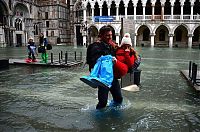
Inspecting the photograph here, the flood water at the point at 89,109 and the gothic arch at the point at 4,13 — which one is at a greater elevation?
the gothic arch at the point at 4,13

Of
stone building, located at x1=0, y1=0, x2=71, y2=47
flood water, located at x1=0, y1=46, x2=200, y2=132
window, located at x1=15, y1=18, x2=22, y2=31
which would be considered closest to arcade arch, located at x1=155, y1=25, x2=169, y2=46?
stone building, located at x1=0, y1=0, x2=71, y2=47

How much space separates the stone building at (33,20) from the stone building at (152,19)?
947 centimetres

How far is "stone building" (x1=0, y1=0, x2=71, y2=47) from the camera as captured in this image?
158 feet

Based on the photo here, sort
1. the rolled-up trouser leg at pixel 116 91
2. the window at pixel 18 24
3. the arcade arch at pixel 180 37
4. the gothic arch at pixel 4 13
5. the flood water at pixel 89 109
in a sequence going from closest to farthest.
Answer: the flood water at pixel 89 109 < the rolled-up trouser leg at pixel 116 91 < the gothic arch at pixel 4 13 < the arcade arch at pixel 180 37 < the window at pixel 18 24

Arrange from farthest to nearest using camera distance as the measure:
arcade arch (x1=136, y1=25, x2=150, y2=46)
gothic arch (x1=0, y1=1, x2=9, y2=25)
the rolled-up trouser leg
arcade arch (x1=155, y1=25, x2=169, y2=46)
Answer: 1. arcade arch (x1=136, y1=25, x2=150, y2=46)
2. arcade arch (x1=155, y1=25, x2=169, y2=46)
3. gothic arch (x1=0, y1=1, x2=9, y2=25)
4. the rolled-up trouser leg

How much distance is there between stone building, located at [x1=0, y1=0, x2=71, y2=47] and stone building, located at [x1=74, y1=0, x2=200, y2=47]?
947 cm

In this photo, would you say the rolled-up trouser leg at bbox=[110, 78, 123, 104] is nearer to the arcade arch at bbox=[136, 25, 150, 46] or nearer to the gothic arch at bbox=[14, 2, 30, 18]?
the arcade arch at bbox=[136, 25, 150, 46]

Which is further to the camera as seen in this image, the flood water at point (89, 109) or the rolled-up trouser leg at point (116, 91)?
the rolled-up trouser leg at point (116, 91)

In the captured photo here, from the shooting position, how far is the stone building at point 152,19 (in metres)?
45.2

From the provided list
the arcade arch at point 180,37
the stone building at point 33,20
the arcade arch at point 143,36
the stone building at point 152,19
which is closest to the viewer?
the stone building at point 152,19

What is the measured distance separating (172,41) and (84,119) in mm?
43479

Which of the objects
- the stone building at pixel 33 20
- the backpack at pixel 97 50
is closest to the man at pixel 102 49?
the backpack at pixel 97 50

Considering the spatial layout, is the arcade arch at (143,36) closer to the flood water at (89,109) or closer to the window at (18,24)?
the window at (18,24)

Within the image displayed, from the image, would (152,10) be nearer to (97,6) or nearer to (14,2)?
(97,6)
